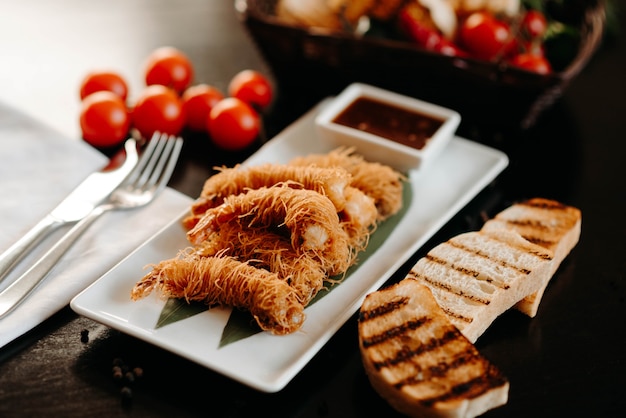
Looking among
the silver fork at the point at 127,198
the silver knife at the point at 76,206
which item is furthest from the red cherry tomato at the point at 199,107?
the silver knife at the point at 76,206

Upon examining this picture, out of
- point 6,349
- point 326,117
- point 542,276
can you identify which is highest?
point 326,117

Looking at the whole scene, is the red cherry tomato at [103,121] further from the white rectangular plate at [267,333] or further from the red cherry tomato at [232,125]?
the white rectangular plate at [267,333]

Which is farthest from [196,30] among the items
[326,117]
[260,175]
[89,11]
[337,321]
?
[337,321]

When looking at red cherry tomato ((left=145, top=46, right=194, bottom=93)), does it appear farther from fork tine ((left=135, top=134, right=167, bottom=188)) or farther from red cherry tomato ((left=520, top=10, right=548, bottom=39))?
red cherry tomato ((left=520, top=10, right=548, bottom=39))

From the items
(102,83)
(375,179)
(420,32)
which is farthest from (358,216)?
(102,83)

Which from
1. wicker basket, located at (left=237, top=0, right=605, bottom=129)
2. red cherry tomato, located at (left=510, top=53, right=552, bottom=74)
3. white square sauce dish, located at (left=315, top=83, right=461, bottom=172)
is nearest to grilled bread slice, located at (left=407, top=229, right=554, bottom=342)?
white square sauce dish, located at (left=315, top=83, right=461, bottom=172)

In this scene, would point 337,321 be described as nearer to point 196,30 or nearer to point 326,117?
point 326,117
